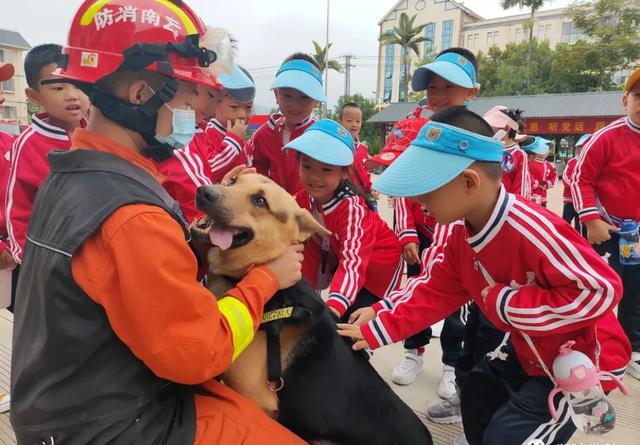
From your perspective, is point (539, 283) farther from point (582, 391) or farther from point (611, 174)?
point (611, 174)

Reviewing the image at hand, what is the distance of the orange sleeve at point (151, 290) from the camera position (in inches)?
48.9

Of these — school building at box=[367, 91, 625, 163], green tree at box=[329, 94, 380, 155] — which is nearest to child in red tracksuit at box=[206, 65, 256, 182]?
school building at box=[367, 91, 625, 163]

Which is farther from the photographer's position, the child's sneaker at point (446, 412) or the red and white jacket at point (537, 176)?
the red and white jacket at point (537, 176)

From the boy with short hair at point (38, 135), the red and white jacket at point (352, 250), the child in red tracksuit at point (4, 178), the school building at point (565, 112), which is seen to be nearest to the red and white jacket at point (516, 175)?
the red and white jacket at point (352, 250)

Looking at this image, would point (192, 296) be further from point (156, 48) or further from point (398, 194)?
point (398, 194)

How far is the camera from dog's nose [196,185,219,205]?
199 centimetres

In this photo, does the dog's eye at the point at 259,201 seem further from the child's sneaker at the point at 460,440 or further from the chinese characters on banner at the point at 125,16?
the child's sneaker at the point at 460,440

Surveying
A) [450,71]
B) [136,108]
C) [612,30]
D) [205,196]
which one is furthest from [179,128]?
[612,30]

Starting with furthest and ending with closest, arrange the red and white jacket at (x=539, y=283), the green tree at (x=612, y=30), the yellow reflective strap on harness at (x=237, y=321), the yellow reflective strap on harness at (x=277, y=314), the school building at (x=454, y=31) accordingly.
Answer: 1. the school building at (x=454, y=31)
2. the green tree at (x=612, y=30)
3. the yellow reflective strap on harness at (x=277, y=314)
4. the red and white jacket at (x=539, y=283)
5. the yellow reflective strap on harness at (x=237, y=321)

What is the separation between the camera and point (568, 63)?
3916 cm

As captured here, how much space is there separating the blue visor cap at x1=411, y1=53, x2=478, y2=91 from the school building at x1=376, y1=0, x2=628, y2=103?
6783 centimetres

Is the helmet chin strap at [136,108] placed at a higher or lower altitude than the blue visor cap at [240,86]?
lower

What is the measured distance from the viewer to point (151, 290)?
4.08 ft

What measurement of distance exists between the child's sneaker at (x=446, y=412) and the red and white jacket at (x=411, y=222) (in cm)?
125
